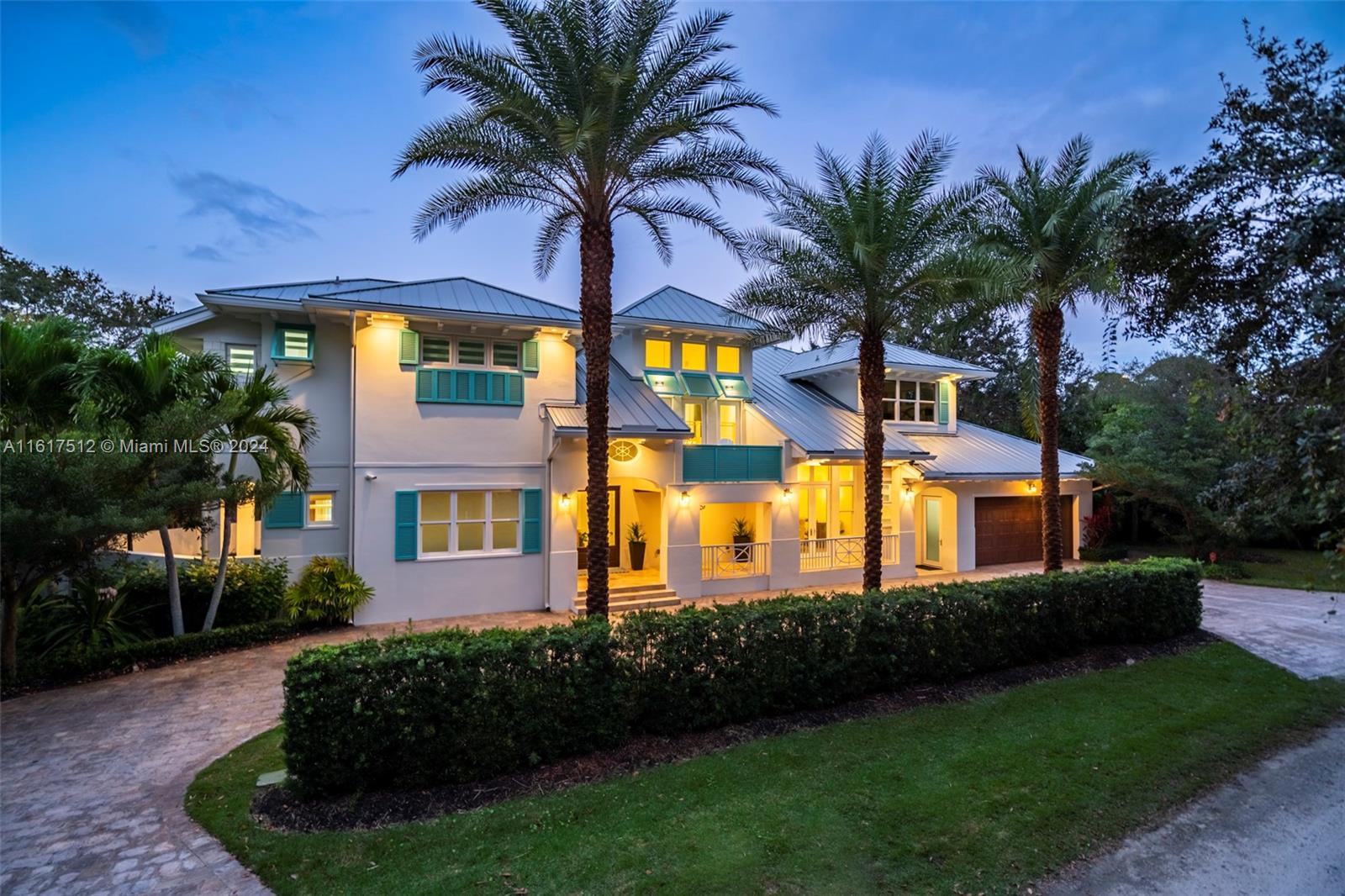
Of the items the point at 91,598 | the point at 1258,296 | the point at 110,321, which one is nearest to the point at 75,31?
the point at 91,598

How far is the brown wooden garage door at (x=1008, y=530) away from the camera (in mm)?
20688

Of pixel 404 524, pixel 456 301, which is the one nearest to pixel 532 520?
pixel 404 524

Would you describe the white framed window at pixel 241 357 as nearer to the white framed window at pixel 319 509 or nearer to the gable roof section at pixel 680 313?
the white framed window at pixel 319 509

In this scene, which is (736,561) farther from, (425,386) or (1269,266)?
(1269,266)

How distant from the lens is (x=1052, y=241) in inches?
515

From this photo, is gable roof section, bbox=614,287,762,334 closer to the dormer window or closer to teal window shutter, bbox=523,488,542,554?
the dormer window

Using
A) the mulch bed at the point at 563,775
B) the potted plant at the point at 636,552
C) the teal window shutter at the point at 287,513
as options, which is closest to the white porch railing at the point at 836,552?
the potted plant at the point at 636,552

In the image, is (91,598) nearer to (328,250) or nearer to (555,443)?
(555,443)

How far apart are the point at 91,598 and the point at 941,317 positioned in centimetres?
1705

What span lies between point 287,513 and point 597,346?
838 cm

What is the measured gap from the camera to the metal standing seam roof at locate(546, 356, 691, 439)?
46.7 feet

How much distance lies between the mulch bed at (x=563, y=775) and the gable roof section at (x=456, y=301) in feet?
31.9

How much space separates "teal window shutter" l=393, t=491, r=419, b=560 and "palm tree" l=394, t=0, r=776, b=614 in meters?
5.81

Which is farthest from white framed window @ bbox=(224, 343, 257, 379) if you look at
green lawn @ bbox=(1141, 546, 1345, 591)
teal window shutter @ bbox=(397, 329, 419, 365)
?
green lawn @ bbox=(1141, 546, 1345, 591)
